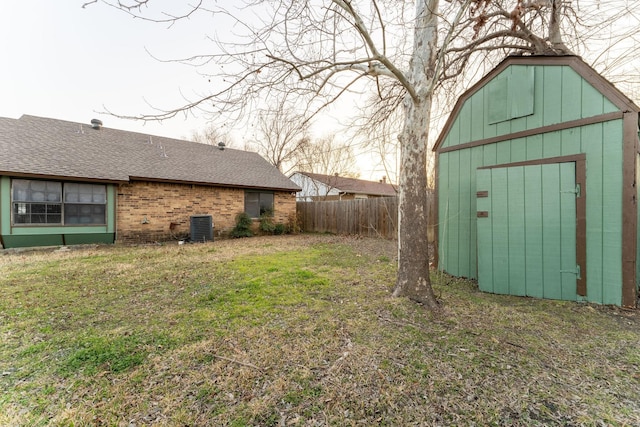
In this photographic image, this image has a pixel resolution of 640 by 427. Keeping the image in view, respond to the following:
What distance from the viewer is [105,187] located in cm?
913

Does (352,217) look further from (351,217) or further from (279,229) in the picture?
(279,229)

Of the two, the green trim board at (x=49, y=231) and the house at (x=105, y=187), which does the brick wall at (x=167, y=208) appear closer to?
the house at (x=105, y=187)

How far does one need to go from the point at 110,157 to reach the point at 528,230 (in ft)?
41.3

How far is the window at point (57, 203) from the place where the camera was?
7.88 metres

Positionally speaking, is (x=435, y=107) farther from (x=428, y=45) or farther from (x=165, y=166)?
(x=165, y=166)

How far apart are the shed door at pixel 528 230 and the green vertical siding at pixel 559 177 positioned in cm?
2

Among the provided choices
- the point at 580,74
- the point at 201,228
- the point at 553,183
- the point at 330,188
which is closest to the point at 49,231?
the point at 201,228

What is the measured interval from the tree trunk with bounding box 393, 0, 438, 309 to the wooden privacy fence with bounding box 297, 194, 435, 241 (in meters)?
6.98

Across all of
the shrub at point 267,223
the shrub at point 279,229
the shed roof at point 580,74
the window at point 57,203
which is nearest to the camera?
the shed roof at point 580,74

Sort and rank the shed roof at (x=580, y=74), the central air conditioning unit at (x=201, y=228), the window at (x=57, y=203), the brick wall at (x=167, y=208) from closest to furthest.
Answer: the shed roof at (x=580, y=74), the window at (x=57, y=203), the brick wall at (x=167, y=208), the central air conditioning unit at (x=201, y=228)

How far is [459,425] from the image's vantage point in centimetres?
157

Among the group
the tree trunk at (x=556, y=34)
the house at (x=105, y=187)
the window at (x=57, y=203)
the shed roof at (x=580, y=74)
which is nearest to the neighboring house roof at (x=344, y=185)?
the house at (x=105, y=187)

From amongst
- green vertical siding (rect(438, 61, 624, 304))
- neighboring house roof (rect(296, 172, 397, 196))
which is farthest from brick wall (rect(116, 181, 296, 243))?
neighboring house roof (rect(296, 172, 397, 196))

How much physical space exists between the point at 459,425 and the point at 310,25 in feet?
13.8
